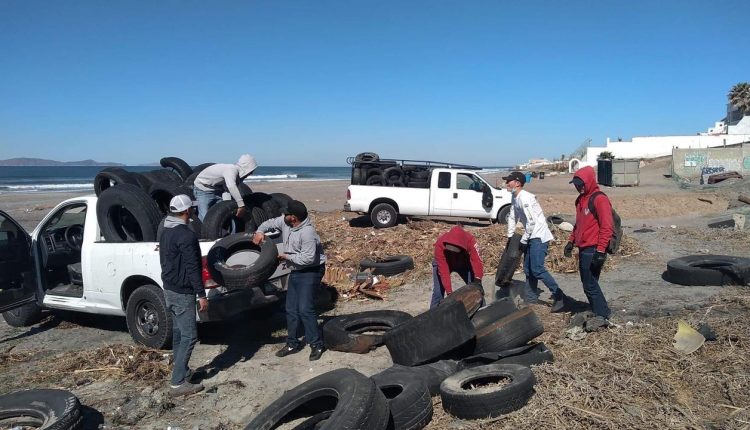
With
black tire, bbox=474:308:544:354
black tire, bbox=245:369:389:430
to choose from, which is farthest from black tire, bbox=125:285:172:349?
black tire, bbox=474:308:544:354

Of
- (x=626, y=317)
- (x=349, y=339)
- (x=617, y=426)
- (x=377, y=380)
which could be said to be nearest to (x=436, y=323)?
(x=377, y=380)

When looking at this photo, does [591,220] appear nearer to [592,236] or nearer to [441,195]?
[592,236]

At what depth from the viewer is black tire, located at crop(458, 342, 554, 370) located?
4914 millimetres

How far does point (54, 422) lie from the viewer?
165 inches

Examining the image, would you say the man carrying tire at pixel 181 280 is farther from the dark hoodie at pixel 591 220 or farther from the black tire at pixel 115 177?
the dark hoodie at pixel 591 220

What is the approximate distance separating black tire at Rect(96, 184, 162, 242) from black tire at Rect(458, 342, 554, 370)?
4077mm

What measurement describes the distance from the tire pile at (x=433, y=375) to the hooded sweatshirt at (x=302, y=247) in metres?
0.86

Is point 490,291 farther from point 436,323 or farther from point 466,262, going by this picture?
point 436,323

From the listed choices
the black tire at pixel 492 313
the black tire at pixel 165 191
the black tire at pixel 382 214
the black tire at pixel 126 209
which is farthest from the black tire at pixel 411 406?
the black tire at pixel 382 214

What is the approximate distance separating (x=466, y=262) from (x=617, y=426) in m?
2.90

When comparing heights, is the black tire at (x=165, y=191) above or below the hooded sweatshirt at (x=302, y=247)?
above

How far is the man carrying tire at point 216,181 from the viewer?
300 inches

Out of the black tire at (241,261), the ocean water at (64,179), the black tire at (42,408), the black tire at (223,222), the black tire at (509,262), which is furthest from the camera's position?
the ocean water at (64,179)

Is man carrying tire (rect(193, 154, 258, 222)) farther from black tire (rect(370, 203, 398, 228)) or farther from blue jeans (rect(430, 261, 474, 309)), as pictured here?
black tire (rect(370, 203, 398, 228))
